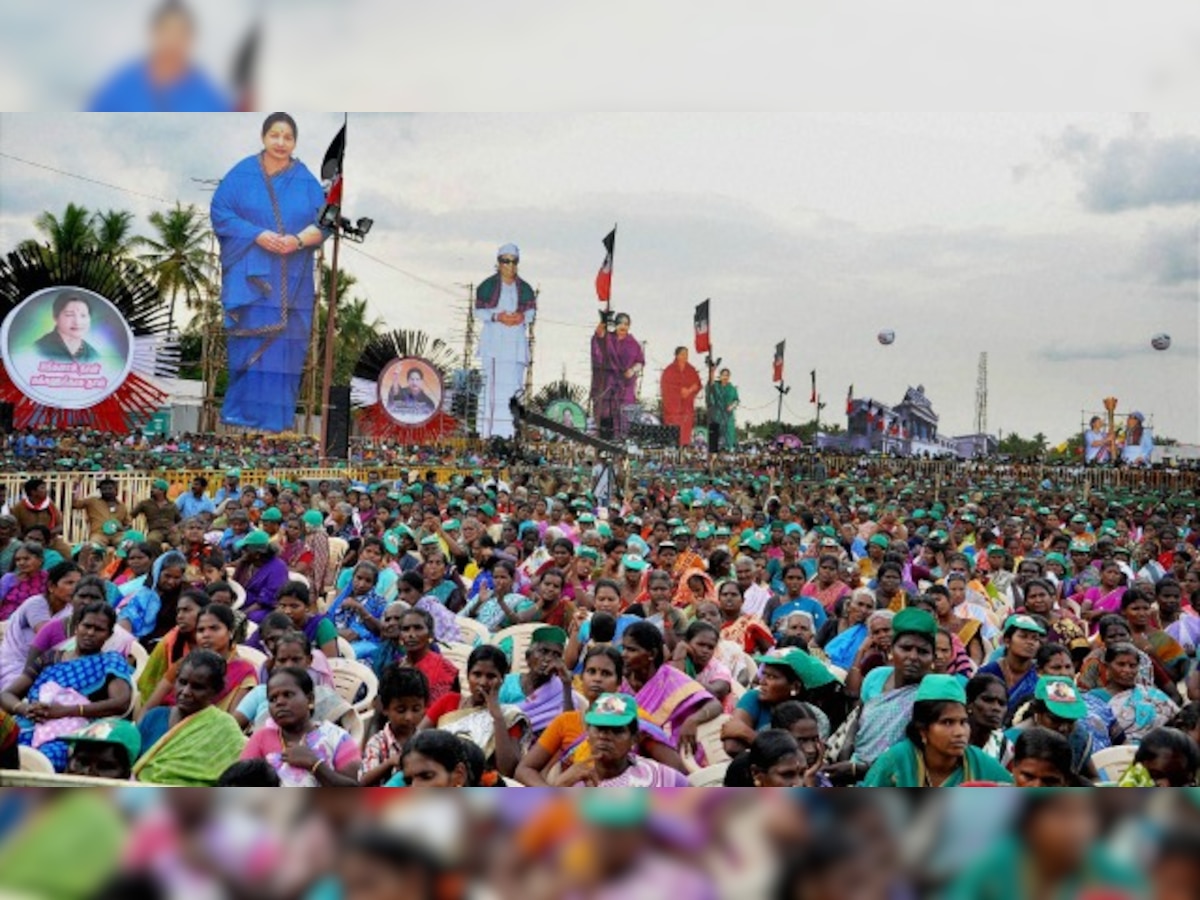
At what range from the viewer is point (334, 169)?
18312 mm

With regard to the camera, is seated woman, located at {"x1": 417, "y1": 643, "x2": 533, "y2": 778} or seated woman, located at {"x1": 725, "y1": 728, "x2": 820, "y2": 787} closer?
seated woman, located at {"x1": 725, "y1": 728, "x2": 820, "y2": 787}

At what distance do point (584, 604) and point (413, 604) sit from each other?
3.73 ft

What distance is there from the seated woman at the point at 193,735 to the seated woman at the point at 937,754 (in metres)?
2.32

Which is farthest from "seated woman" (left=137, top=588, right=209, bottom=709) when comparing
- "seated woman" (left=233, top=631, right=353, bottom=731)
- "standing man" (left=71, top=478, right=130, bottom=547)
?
"standing man" (left=71, top=478, right=130, bottom=547)

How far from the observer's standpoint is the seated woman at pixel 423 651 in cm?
589

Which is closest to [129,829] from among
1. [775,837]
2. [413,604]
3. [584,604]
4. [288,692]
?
[775,837]

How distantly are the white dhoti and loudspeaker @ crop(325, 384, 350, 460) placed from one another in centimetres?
1230

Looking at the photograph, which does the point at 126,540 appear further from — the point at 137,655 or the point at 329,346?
the point at 329,346

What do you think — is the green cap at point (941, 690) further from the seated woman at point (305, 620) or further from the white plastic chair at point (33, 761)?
the seated woman at point (305, 620)

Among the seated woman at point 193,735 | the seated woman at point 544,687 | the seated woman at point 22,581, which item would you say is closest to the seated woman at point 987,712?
the seated woman at point 544,687

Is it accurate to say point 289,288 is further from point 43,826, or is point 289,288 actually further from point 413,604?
point 43,826

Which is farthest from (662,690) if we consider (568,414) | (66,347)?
(568,414)

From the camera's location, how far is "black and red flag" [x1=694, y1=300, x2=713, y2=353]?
3247 cm

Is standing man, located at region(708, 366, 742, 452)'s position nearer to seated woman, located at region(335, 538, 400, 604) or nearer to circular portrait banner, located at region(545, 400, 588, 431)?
circular portrait banner, located at region(545, 400, 588, 431)
